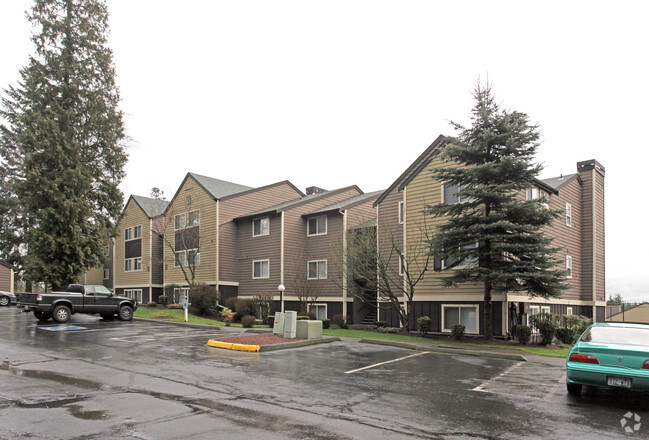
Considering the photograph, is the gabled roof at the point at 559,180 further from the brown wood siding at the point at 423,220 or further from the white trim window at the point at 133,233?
the white trim window at the point at 133,233

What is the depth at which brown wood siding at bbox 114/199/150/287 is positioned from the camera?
41656 millimetres

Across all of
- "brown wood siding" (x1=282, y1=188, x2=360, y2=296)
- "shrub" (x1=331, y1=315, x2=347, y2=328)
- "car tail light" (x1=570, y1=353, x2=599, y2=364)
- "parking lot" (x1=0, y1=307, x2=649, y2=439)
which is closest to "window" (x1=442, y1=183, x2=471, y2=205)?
"shrub" (x1=331, y1=315, x2=347, y2=328)

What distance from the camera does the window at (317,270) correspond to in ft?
101

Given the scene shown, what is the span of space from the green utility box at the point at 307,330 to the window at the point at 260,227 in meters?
15.5

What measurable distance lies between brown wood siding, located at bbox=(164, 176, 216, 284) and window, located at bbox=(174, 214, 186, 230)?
291 millimetres

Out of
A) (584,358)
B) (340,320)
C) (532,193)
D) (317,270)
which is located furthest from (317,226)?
(584,358)

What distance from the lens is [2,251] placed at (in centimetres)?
4719

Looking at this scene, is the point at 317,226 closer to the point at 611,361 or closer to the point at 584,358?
the point at 584,358

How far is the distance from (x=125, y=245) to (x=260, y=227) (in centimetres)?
1766

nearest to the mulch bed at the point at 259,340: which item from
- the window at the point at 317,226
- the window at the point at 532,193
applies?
the window at the point at 532,193

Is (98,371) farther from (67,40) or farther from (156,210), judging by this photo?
(156,210)

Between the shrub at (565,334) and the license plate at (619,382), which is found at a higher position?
the license plate at (619,382)

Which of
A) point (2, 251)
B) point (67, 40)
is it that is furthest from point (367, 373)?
point (2, 251)

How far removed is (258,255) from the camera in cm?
3347
